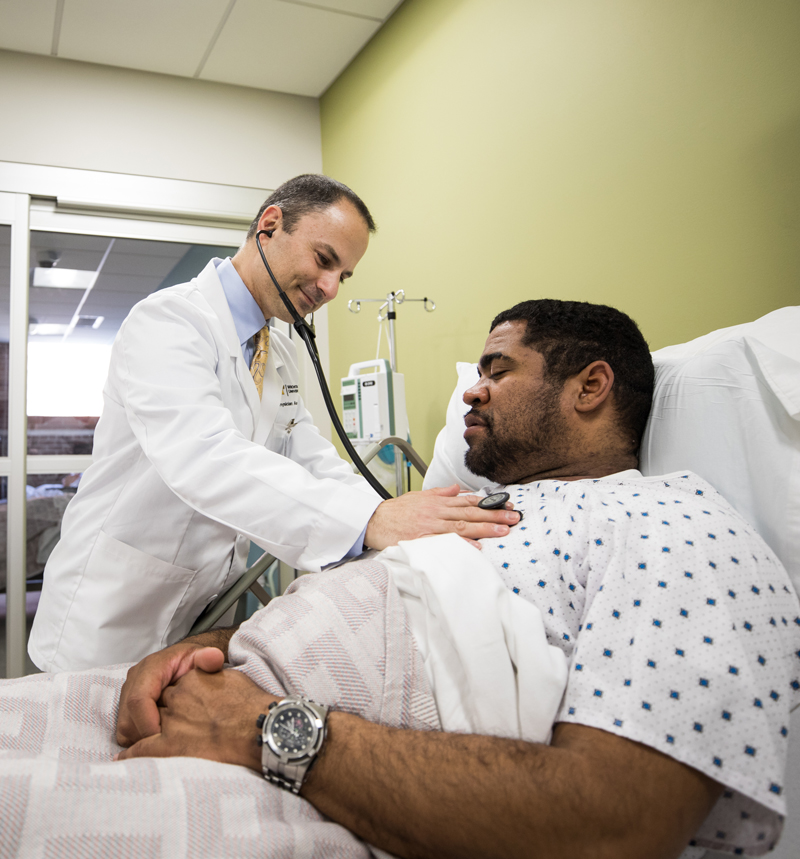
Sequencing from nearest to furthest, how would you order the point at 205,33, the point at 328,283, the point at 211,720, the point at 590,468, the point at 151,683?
1. the point at 211,720
2. the point at 151,683
3. the point at 590,468
4. the point at 328,283
5. the point at 205,33

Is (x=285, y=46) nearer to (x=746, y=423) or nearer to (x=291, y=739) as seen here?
(x=746, y=423)

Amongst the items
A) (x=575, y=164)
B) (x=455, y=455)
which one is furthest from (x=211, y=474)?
(x=575, y=164)

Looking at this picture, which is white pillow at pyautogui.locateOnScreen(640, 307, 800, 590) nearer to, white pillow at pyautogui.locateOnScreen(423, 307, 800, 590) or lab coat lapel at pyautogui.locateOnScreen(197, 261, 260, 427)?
white pillow at pyautogui.locateOnScreen(423, 307, 800, 590)

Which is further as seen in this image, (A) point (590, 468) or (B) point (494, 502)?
(A) point (590, 468)

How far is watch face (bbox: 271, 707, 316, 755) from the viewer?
716 millimetres

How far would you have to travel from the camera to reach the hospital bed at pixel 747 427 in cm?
94

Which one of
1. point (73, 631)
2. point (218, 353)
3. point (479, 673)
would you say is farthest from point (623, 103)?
point (73, 631)

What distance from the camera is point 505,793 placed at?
2.08ft

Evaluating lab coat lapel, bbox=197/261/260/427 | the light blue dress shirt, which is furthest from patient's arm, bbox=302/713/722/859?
the light blue dress shirt

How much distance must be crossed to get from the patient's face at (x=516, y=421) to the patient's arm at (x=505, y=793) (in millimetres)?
556

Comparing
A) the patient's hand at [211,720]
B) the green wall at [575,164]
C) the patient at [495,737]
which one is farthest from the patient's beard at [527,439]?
the patient's hand at [211,720]

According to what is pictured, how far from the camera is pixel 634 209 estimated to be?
5.25ft

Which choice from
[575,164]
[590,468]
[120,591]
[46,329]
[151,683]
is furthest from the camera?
[46,329]

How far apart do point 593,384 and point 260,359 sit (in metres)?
0.77
